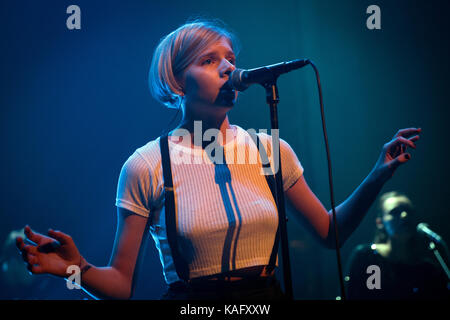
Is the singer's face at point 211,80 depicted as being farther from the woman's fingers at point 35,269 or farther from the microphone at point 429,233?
the microphone at point 429,233

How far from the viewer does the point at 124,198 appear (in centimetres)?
111

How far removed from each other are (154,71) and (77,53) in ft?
5.07

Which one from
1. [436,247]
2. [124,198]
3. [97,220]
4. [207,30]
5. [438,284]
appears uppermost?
[207,30]

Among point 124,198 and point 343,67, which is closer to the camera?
point 124,198

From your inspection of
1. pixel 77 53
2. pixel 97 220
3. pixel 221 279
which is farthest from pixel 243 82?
pixel 97 220

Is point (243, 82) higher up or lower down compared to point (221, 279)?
higher up

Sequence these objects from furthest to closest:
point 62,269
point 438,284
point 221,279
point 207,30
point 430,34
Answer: point 430,34 < point 438,284 < point 207,30 < point 221,279 < point 62,269

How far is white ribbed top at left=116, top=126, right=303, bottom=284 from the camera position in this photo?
103 centimetres

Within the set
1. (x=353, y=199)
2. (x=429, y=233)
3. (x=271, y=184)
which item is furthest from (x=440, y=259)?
(x=271, y=184)

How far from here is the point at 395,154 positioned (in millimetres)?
1080

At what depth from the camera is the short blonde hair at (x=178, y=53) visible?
1229mm

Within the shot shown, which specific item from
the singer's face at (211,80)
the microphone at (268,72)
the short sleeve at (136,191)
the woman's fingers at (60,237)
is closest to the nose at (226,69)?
the singer's face at (211,80)

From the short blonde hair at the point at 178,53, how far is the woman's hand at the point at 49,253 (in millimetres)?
672

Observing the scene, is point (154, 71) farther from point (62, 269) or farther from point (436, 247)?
point (436, 247)
